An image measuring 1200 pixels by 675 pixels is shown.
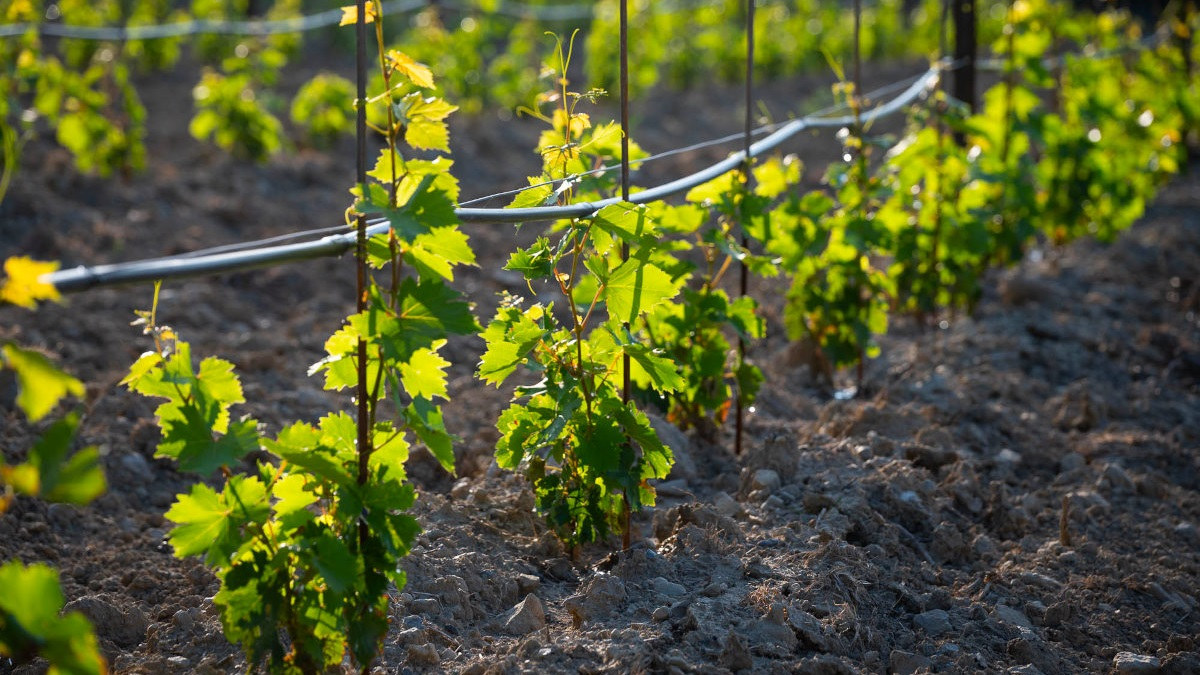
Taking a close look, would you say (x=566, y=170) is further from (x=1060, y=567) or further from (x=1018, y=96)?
(x=1018, y=96)

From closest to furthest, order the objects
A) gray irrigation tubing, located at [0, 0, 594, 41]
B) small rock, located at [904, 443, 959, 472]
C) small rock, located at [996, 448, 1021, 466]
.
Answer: small rock, located at [904, 443, 959, 472] < small rock, located at [996, 448, 1021, 466] < gray irrigation tubing, located at [0, 0, 594, 41]

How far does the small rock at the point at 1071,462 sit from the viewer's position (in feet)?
13.2

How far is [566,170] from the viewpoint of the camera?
2.84 m

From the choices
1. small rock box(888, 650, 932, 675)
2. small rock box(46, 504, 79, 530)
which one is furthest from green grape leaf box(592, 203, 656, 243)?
small rock box(46, 504, 79, 530)

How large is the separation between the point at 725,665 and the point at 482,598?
0.66m

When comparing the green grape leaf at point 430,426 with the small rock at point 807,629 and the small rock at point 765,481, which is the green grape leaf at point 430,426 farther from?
the small rock at point 765,481

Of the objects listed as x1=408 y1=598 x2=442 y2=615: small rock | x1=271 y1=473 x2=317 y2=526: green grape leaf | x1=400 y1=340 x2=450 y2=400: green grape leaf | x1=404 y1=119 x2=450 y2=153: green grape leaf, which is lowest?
x1=408 y1=598 x2=442 y2=615: small rock

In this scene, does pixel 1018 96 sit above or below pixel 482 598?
above

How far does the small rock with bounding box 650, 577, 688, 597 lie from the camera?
2822mm

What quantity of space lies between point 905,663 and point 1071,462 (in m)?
1.72

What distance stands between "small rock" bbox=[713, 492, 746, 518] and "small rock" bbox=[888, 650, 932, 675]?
0.73 meters

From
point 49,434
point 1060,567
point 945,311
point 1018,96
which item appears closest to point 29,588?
point 49,434

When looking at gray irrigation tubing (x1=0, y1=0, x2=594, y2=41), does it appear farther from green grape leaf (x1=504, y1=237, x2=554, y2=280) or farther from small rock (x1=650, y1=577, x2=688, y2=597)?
small rock (x1=650, y1=577, x2=688, y2=597)

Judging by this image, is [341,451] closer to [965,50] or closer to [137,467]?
[137,467]
